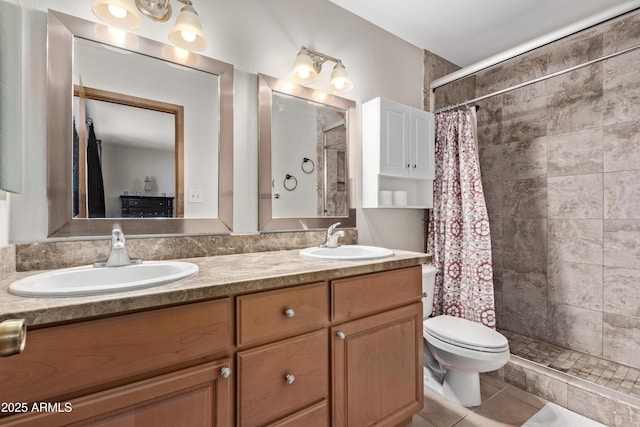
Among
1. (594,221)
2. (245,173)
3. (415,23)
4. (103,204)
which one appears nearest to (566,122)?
(594,221)

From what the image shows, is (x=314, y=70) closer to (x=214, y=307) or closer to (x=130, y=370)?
(x=214, y=307)

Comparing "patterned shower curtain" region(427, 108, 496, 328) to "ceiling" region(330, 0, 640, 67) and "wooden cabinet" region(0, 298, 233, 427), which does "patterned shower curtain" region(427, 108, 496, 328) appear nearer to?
"ceiling" region(330, 0, 640, 67)

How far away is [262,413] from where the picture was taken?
980 millimetres

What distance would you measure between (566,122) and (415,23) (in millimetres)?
1396

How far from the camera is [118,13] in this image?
122 centimetres

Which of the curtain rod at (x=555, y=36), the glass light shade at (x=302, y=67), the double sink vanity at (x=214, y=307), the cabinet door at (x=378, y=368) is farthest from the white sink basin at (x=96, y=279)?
the curtain rod at (x=555, y=36)

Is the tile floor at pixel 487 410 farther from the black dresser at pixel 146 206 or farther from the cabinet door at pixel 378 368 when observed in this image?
the black dresser at pixel 146 206

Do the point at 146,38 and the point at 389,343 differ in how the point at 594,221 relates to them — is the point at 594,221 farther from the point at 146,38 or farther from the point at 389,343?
the point at 146,38

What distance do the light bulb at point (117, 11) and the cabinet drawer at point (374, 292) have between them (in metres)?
1.36

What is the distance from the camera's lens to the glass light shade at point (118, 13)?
1180 mm

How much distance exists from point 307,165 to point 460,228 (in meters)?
1.29

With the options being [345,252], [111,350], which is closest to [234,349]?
[111,350]

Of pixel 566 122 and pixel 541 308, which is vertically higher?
pixel 566 122

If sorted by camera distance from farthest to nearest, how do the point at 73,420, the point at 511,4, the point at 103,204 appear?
the point at 511,4, the point at 103,204, the point at 73,420
